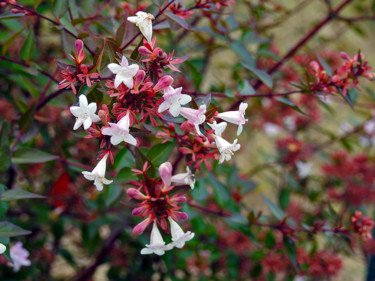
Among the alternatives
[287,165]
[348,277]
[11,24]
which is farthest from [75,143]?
[348,277]

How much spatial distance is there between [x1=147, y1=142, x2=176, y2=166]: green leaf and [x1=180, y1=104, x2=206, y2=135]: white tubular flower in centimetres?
18

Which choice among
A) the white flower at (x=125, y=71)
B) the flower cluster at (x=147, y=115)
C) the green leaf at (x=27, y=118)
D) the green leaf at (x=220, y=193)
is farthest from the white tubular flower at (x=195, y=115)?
the green leaf at (x=220, y=193)

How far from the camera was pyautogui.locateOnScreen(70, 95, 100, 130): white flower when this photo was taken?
0.63m

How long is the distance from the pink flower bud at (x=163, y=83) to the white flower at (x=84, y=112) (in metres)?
0.10

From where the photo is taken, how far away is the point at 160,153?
2.85 feet

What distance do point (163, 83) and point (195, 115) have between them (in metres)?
0.08

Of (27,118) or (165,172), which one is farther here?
(27,118)

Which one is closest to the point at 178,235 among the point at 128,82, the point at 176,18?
the point at 128,82

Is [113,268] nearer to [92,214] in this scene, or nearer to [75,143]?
[92,214]

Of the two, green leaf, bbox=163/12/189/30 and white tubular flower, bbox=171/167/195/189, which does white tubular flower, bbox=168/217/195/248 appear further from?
green leaf, bbox=163/12/189/30

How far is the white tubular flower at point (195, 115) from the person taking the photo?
67cm

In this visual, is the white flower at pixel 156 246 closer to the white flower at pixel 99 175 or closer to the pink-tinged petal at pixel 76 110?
the white flower at pixel 99 175

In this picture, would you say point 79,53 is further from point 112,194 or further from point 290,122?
point 290,122

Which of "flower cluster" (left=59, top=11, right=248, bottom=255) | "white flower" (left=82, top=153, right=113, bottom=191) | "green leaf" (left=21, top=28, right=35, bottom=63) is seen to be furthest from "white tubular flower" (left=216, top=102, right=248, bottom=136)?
"green leaf" (left=21, top=28, right=35, bottom=63)
